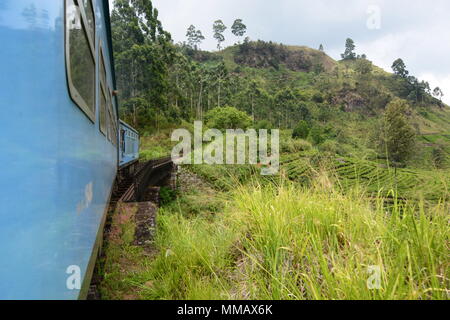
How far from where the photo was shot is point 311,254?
7.42 feet

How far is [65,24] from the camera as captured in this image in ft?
4.32

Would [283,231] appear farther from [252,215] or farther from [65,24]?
[65,24]

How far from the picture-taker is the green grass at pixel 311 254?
162 centimetres

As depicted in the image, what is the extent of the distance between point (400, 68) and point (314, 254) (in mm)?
84913

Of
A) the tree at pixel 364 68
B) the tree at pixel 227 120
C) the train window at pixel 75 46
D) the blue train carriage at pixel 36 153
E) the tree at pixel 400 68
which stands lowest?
the blue train carriage at pixel 36 153

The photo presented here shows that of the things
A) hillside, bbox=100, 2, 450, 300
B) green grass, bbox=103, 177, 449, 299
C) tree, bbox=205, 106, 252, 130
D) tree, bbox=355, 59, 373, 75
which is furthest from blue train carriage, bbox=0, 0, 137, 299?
tree, bbox=355, 59, 373, 75

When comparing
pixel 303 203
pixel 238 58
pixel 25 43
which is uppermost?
pixel 238 58

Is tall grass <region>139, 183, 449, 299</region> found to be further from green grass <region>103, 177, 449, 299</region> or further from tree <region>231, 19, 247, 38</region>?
tree <region>231, 19, 247, 38</region>

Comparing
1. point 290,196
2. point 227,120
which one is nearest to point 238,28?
point 227,120

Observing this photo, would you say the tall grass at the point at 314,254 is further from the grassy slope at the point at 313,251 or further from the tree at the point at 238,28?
the tree at the point at 238,28

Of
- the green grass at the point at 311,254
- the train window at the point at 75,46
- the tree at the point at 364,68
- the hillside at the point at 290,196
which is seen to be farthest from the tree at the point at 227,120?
the tree at the point at 364,68

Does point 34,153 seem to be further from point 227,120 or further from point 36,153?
point 227,120

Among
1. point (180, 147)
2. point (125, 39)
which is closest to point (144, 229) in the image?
point (125, 39)
